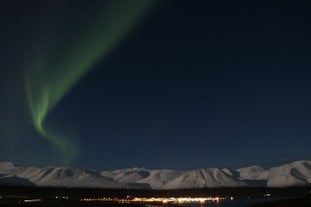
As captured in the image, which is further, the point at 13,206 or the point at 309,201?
the point at 13,206

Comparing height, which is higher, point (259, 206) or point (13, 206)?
point (13, 206)

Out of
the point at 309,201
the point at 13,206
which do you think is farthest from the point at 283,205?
the point at 13,206

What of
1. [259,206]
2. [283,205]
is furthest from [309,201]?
[259,206]

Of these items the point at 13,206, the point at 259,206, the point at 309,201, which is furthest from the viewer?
the point at 13,206

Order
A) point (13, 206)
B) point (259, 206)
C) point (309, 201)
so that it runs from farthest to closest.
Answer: point (13, 206), point (259, 206), point (309, 201)

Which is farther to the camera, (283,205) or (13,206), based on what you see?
(13,206)

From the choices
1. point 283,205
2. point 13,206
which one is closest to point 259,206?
point 283,205

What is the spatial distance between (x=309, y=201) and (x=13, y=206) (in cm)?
10103

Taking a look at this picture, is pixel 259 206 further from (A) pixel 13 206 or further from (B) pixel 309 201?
(A) pixel 13 206

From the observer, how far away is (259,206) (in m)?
120

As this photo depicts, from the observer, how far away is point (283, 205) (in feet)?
354

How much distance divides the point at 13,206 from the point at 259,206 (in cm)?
8642

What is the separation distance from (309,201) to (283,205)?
6008 millimetres

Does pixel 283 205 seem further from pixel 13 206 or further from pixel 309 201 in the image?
pixel 13 206
